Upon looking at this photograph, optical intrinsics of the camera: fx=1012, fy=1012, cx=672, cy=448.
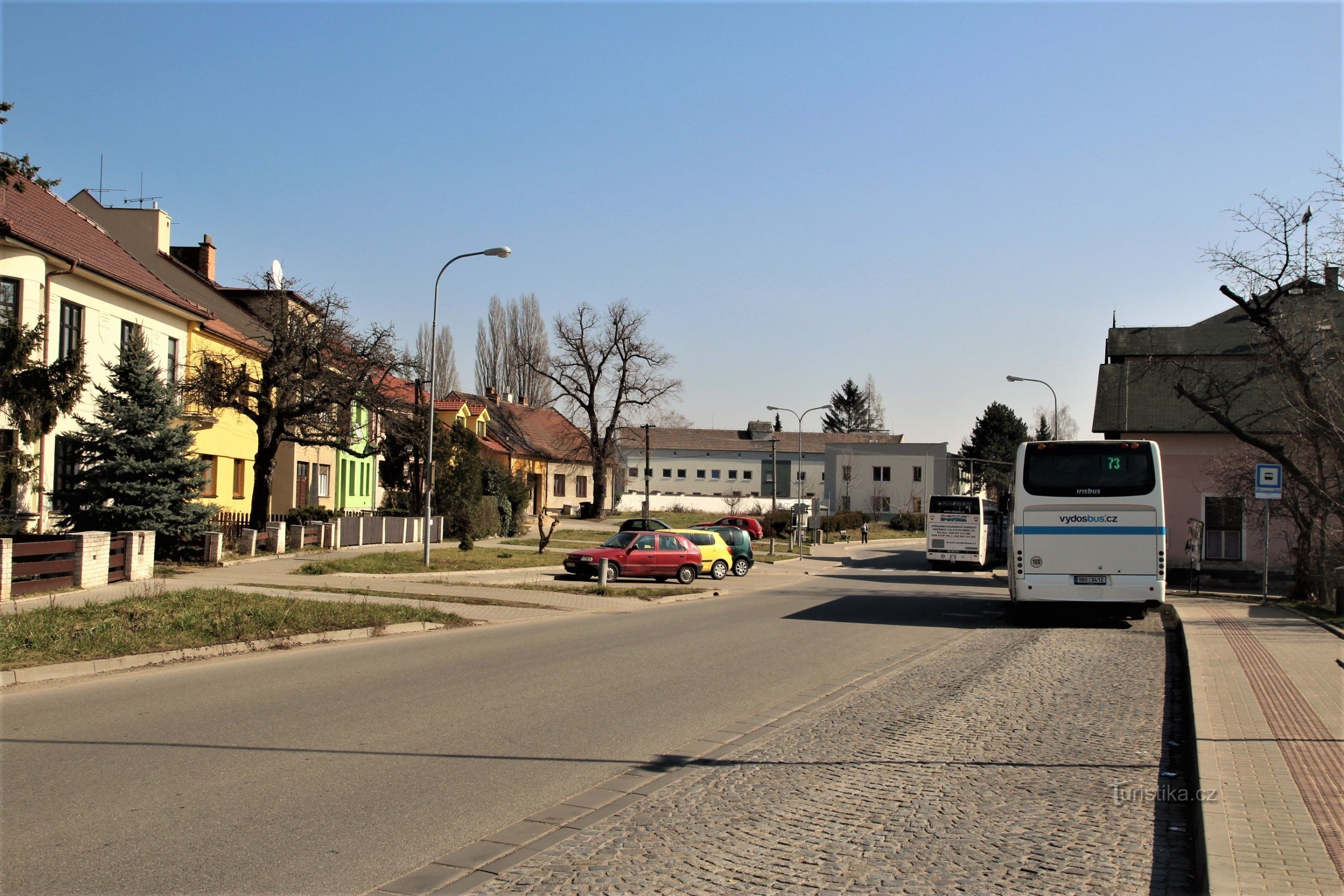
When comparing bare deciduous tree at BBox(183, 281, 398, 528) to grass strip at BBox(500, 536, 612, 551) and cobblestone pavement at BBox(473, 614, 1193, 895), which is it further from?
cobblestone pavement at BBox(473, 614, 1193, 895)

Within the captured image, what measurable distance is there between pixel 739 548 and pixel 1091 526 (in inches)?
719

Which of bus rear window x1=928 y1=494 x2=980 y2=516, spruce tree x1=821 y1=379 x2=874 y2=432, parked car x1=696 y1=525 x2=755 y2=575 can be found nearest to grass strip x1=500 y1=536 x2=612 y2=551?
parked car x1=696 y1=525 x2=755 y2=575

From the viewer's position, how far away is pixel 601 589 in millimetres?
24000

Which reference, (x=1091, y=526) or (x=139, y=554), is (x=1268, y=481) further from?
(x=139, y=554)

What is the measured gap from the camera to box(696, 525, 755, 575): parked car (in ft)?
113

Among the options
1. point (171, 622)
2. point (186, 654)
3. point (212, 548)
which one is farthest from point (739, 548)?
point (186, 654)

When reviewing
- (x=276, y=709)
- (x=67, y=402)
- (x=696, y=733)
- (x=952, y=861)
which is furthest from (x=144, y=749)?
(x=67, y=402)

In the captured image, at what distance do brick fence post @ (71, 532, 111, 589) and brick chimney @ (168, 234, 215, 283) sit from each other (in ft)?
86.7

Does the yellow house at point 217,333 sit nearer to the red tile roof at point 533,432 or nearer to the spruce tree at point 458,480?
the spruce tree at point 458,480

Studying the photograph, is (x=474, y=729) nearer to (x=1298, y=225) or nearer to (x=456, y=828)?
(x=456, y=828)

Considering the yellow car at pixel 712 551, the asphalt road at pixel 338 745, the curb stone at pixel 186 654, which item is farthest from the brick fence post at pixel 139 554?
the yellow car at pixel 712 551

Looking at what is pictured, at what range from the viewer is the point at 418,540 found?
41.8 metres

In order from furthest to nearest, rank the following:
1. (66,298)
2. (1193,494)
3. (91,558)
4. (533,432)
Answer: (533,432), (1193,494), (66,298), (91,558)

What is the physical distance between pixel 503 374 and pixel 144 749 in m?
82.8
